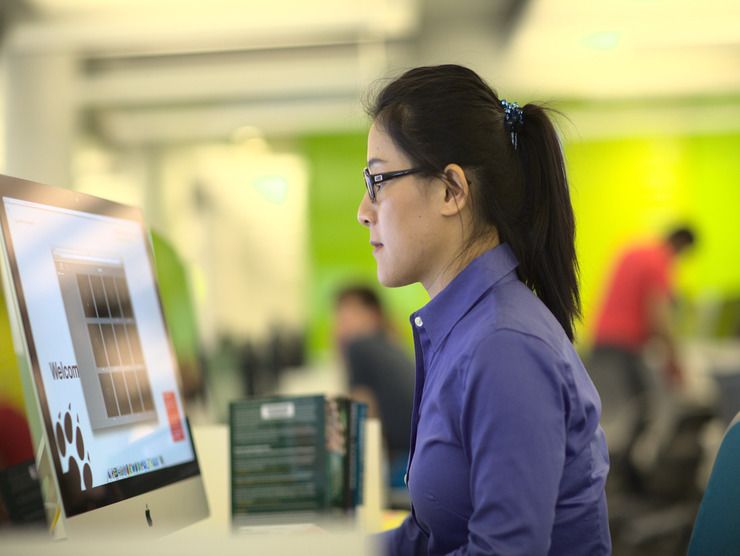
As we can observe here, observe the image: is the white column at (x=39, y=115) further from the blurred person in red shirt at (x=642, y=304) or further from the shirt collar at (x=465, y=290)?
the shirt collar at (x=465, y=290)

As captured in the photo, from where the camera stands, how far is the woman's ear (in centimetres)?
128

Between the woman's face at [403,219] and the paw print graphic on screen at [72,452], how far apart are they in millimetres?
501

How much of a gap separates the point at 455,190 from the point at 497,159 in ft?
0.27

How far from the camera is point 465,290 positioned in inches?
49.3

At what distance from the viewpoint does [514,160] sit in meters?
1.34

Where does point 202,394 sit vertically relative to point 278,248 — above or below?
below

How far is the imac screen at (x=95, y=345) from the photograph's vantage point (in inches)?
42.6

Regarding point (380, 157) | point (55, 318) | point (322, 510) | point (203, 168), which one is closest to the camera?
point (55, 318)

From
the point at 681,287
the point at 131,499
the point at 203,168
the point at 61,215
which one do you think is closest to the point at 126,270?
the point at 61,215

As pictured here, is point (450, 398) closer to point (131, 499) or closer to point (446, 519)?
point (446, 519)

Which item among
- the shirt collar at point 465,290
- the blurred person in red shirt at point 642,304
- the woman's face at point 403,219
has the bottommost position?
the blurred person in red shirt at point 642,304

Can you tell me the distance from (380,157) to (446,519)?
53 cm

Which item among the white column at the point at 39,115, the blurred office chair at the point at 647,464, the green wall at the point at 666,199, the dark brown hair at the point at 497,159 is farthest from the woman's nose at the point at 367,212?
the green wall at the point at 666,199

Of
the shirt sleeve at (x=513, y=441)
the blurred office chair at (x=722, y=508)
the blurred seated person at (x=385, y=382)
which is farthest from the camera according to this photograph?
the blurred seated person at (x=385, y=382)
